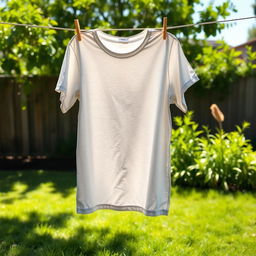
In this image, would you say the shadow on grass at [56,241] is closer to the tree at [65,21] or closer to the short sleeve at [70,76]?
the short sleeve at [70,76]

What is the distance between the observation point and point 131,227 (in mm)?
2961

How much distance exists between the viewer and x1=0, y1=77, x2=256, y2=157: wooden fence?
5.95m

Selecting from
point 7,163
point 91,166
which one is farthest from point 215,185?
point 7,163

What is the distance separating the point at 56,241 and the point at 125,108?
1.41 metres

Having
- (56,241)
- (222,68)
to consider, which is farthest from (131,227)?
(222,68)

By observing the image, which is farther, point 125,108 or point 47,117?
point 47,117

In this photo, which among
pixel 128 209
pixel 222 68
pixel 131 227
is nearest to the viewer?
pixel 128 209

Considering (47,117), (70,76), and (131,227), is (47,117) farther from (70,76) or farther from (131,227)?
(70,76)

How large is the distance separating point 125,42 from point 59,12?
4.29 metres

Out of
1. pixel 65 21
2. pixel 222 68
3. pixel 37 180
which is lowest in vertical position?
pixel 37 180

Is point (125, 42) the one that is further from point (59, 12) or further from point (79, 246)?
point (59, 12)

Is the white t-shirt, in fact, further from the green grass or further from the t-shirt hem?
A: the green grass

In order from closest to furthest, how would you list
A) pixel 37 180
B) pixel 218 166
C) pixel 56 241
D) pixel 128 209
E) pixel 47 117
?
pixel 128 209
pixel 56 241
pixel 218 166
pixel 37 180
pixel 47 117

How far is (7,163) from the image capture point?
6.00 metres
